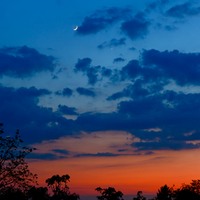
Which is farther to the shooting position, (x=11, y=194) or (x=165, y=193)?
(x=165, y=193)

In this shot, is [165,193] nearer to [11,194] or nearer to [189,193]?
[189,193]

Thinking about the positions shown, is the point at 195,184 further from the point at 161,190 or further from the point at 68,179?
the point at 68,179

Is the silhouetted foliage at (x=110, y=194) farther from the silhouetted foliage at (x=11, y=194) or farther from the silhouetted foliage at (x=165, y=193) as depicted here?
the silhouetted foliage at (x=11, y=194)

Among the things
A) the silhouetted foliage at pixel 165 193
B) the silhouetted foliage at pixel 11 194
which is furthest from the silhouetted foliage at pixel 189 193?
the silhouetted foliage at pixel 11 194

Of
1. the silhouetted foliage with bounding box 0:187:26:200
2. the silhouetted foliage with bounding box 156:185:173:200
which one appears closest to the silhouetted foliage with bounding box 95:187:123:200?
the silhouetted foliage with bounding box 156:185:173:200

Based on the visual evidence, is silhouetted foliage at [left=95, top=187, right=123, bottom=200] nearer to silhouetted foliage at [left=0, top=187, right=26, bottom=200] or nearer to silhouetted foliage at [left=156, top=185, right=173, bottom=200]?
silhouetted foliage at [left=156, top=185, right=173, bottom=200]

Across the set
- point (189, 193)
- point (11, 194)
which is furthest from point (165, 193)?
point (11, 194)

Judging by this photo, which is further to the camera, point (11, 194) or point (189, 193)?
point (189, 193)

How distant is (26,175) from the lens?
29.7m

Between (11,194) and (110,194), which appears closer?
(11,194)

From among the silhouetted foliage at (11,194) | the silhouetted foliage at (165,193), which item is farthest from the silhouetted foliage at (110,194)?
the silhouetted foliage at (11,194)

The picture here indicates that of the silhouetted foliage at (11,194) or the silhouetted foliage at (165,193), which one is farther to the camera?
the silhouetted foliage at (165,193)

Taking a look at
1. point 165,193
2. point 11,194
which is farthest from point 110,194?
point 11,194

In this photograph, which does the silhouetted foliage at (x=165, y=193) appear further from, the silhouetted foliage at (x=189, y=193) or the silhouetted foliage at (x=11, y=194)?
the silhouetted foliage at (x=11, y=194)
